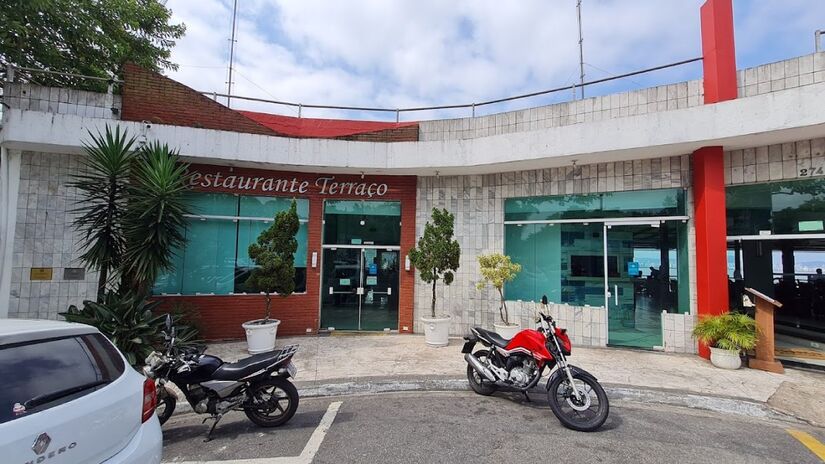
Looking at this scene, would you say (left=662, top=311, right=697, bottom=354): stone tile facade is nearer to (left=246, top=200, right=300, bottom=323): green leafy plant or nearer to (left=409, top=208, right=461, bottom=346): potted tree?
(left=409, top=208, right=461, bottom=346): potted tree

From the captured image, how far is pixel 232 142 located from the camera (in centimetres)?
838

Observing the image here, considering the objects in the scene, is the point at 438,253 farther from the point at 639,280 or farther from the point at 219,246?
the point at 219,246

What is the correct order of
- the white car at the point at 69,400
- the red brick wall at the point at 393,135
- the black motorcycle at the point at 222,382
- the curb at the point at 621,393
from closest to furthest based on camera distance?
the white car at the point at 69,400, the black motorcycle at the point at 222,382, the curb at the point at 621,393, the red brick wall at the point at 393,135

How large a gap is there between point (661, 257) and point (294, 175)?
8328 mm

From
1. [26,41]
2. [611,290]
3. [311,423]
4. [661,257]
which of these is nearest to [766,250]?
[661,257]

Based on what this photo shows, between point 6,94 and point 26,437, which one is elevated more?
point 6,94

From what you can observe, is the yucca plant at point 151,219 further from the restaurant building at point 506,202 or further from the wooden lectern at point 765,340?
the wooden lectern at point 765,340

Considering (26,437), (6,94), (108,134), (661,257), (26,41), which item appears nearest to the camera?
(26,437)

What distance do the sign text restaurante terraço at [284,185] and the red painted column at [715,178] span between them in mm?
6738

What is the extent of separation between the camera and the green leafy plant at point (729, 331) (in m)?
6.64

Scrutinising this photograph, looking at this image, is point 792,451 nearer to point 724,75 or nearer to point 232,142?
point 724,75

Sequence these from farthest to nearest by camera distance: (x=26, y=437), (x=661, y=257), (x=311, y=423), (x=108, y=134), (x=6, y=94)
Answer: (x=661, y=257), (x=6, y=94), (x=108, y=134), (x=311, y=423), (x=26, y=437)

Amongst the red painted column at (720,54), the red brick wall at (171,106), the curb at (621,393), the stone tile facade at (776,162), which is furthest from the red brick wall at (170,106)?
the stone tile facade at (776,162)

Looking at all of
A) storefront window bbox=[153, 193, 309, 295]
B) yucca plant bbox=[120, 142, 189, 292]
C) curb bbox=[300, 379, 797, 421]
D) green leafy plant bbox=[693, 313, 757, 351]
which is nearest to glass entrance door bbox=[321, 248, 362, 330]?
storefront window bbox=[153, 193, 309, 295]
